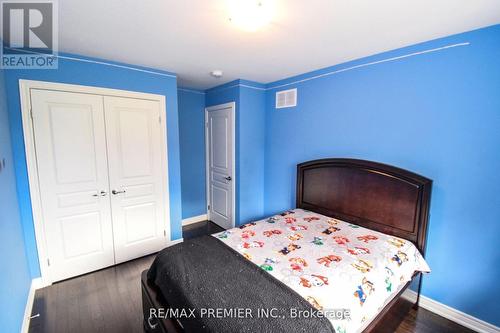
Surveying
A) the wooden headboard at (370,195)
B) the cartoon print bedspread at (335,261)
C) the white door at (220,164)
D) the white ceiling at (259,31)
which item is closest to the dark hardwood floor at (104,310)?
the cartoon print bedspread at (335,261)

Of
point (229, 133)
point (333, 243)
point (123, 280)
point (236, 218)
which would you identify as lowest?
point (123, 280)

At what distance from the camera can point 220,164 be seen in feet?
12.1

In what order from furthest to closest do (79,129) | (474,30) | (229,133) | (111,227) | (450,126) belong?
(229,133)
(111,227)
(79,129)
(450,126)
(474,30)

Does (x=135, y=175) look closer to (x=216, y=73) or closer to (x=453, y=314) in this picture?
(x=216, y=73)

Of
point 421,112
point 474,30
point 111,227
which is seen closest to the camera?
point 474,30

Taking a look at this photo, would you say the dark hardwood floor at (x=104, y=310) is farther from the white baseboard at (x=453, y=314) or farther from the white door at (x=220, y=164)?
the white door at (x=220, y=164)

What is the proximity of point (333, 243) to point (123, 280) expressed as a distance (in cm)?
219

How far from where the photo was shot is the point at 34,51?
6.73ft

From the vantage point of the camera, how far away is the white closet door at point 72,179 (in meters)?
2.15

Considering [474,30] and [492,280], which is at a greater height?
[474,30]

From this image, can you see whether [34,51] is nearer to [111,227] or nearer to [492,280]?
[111,227]

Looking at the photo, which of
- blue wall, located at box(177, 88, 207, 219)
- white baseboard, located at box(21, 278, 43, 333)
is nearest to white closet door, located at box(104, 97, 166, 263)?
white baseboard, located at box(21, 278, 43, 333)

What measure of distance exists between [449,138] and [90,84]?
3.38 metres

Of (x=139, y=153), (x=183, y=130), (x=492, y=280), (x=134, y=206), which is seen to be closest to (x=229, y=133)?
(x=183, y=130)
